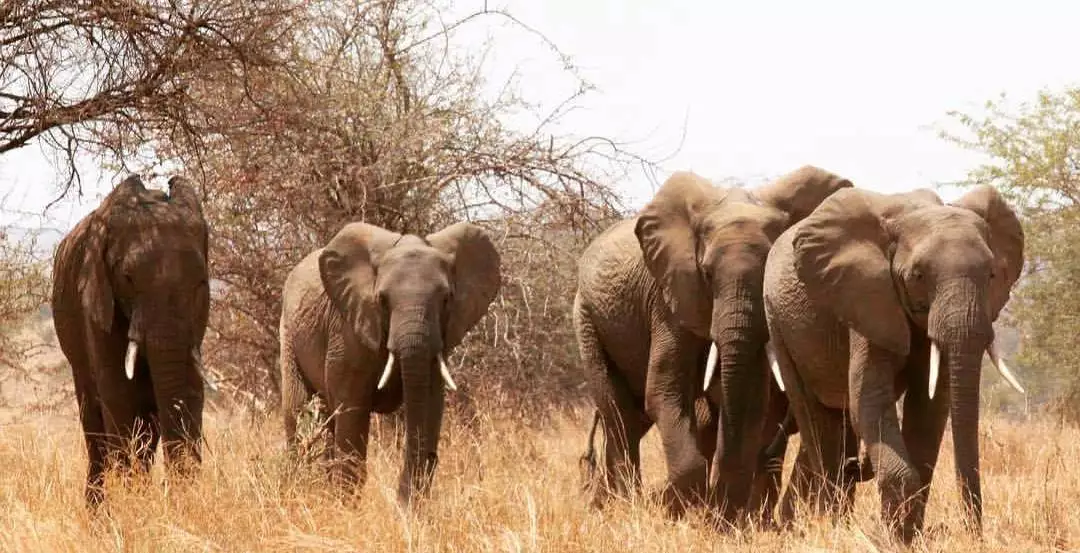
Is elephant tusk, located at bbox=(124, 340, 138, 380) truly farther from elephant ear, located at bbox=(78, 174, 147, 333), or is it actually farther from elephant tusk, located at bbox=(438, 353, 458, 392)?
elephant tusk, located at bbox=(438, 353, 458, 392)

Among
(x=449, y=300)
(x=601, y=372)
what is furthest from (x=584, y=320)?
(x=449, y=300)

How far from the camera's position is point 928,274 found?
6.73 meters

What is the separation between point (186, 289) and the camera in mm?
7973

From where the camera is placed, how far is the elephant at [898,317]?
6582mm

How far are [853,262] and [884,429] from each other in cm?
78

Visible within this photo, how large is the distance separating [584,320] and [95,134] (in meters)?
3.31

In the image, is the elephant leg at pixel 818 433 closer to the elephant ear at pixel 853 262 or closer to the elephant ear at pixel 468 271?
the elephant ear at pixel 853 262

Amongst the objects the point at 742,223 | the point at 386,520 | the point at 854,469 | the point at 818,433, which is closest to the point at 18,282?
the point at 742,223

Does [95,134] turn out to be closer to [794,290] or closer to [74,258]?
[74,258]

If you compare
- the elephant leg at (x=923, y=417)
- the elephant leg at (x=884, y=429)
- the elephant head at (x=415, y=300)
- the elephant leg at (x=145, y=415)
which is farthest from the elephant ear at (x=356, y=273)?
the elephant leg at (x=923, y=417)

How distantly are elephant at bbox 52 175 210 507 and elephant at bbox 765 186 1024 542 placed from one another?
2967mm

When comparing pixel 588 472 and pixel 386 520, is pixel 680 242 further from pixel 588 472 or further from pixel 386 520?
pixel 386 520

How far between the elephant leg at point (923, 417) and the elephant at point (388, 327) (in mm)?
2447

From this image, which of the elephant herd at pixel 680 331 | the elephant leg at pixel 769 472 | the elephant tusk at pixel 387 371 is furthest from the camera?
the elephant leg at pixel 769 472
